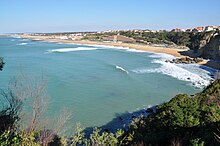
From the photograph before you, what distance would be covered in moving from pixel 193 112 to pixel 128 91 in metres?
17.5

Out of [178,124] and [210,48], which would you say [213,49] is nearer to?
[210,48]

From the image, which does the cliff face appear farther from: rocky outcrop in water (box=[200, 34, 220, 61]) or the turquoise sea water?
the turquoise sea water

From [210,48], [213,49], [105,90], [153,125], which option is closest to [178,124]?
[153,125]

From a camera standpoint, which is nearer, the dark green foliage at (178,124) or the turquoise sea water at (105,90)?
the dark green foliage at (178,124)

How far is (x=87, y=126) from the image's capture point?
19.0 metres

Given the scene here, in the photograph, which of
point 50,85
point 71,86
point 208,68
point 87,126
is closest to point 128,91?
point 71,86

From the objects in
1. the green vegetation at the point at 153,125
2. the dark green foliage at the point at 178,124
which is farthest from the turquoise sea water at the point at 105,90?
the green vegetation at the point at 153,125

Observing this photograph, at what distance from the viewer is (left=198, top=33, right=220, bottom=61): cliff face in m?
52.1

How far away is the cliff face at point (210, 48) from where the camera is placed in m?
52.1

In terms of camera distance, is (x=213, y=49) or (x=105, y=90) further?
(x=213, y=49)

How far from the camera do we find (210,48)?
183ft

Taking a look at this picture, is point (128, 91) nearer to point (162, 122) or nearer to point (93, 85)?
point (93, 85)

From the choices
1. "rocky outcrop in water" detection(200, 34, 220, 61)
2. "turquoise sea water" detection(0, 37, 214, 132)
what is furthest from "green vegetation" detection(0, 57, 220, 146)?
"rocky outcrop in water" detection(200, 34, 220, 61)

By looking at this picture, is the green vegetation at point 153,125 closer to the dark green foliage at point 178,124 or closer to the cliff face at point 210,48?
the dark green foliage at point 178,124
